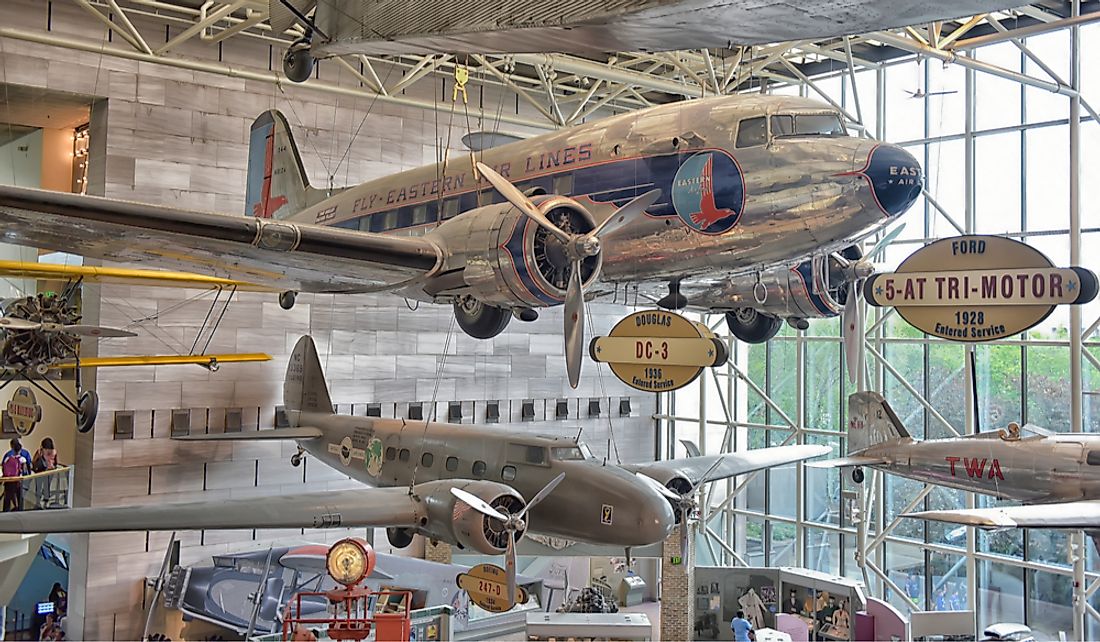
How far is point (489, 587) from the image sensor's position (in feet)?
32.0

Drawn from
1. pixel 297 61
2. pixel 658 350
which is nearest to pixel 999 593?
pixel 658 350

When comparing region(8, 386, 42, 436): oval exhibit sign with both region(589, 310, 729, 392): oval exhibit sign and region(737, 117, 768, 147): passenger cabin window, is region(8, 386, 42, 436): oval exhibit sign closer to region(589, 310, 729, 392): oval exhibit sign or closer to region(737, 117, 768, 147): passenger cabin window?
→ region(589, 310, 729, 392): oval exhibit sign

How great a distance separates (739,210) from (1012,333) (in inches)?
91.4

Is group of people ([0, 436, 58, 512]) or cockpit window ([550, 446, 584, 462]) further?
group of people ([0, 436, 58, 512])

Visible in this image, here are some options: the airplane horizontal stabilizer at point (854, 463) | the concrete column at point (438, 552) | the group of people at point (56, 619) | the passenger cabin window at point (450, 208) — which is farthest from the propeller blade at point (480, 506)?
the group of people at point (56, 619)

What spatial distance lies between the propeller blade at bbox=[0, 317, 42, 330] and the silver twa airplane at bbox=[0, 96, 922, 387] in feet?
12.5

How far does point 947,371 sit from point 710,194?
10874 millimetres

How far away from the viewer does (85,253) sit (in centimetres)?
683

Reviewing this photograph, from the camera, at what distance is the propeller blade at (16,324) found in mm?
10455

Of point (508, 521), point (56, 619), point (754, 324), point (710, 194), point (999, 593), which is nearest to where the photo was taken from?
point (710, 194)

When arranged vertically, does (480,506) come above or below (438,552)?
above

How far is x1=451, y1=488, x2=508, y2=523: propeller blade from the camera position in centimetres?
939

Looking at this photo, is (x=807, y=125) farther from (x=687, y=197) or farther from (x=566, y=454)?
(x=566, y=454)

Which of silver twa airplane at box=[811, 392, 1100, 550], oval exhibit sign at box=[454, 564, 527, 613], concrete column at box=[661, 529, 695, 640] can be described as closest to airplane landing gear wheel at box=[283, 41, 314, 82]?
oval exhibit sign at box=[454, 564, 527, 613]
